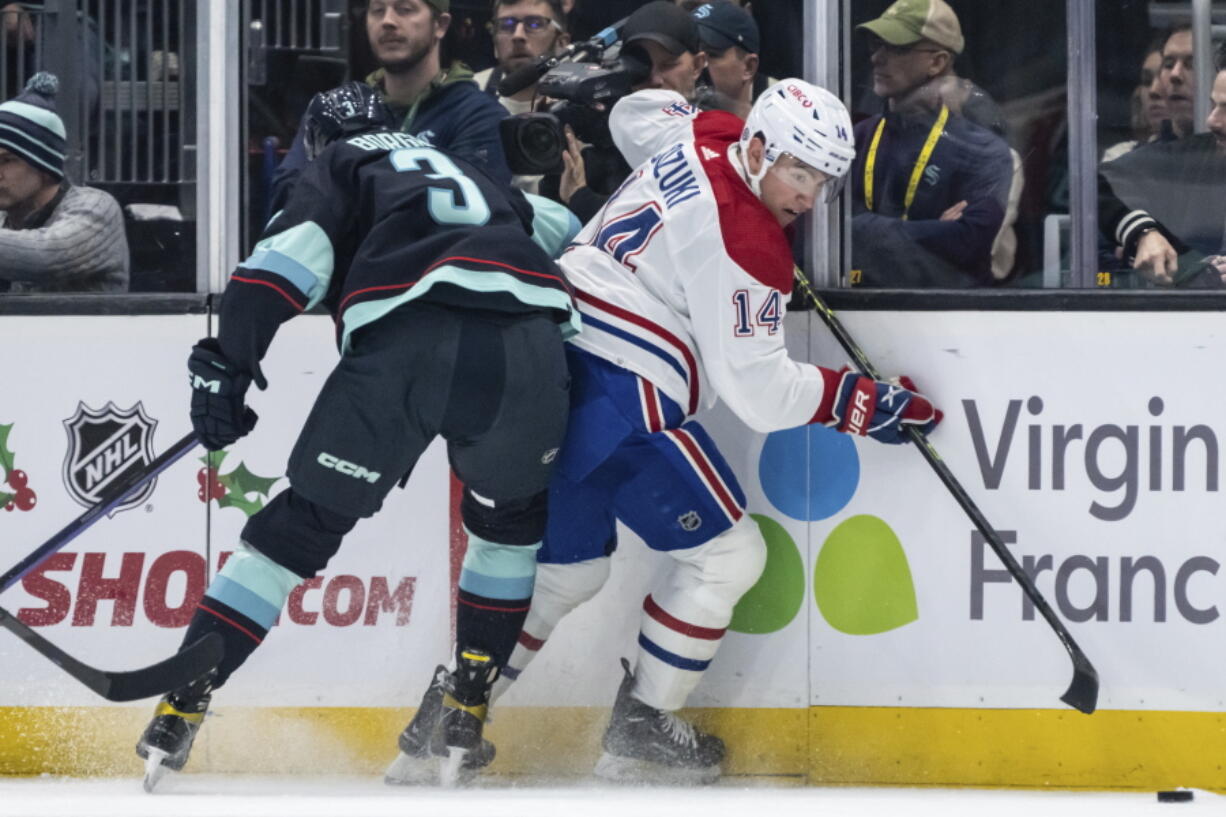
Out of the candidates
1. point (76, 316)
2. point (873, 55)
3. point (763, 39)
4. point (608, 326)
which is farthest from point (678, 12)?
point (76, 316)

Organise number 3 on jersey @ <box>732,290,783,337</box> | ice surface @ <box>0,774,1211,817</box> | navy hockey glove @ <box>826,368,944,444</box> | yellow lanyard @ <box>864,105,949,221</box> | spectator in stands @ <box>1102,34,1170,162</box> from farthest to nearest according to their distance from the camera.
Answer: yellow lanyard @ <box>864,105,949,221</box> < spectator in stands @ <box>1102,34,1170,162</box> < navy hockey glove @ <box>826,368,944,444</box> < number 3 on jersey @ <box>732,290,783,337</box> < ice surface @ <box>0,774,1211,817</box>

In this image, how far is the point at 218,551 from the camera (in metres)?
3.30

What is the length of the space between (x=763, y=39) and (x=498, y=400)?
990 mm

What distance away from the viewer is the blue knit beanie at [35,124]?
3.21 meters

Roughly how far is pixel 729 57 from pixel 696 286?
58 centimetres

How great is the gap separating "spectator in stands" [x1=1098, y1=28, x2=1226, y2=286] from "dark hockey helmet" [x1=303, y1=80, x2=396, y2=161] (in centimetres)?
142

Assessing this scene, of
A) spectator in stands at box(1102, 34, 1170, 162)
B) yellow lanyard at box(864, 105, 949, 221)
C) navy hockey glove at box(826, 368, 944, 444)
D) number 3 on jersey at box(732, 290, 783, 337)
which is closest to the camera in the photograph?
number 3 on jersey at box(732, 290, 783, 337)

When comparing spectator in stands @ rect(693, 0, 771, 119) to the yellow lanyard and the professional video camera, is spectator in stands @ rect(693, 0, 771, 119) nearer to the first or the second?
the professional video camera

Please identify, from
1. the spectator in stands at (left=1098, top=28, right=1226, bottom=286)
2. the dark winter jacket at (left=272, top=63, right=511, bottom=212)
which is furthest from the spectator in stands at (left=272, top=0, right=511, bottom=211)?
the spectator in stands at (left=1098, top=28, right=1226, bottom=286)

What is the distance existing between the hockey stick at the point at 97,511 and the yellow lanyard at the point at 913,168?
1425 millimetres

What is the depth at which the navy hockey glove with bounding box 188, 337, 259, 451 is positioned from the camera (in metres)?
2.83

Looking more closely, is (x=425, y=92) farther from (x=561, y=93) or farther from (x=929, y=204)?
(x=929, y=204)

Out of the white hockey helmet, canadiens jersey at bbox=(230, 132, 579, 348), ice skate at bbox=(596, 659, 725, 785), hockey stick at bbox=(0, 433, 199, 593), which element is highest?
the white hockey helmet

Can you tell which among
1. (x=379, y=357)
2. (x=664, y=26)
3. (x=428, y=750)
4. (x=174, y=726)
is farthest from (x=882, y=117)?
(x=174, y=726)
